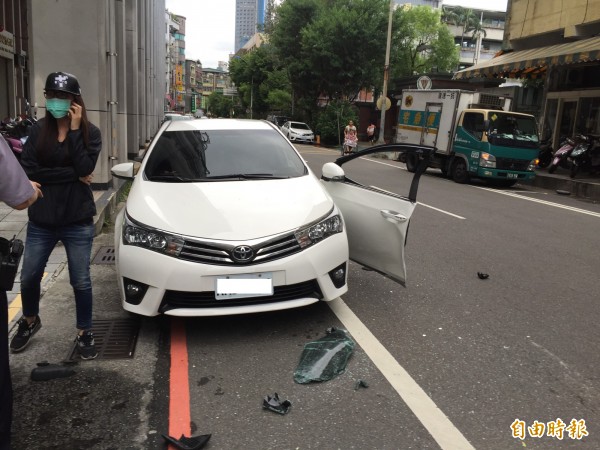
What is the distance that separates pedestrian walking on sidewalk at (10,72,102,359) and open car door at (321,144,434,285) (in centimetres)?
227

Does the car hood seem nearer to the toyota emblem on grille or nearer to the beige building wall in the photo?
the toyota emblem on grille

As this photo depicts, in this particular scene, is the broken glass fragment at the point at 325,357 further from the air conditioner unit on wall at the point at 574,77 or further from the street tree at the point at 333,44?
the street tree at the point at 333,44

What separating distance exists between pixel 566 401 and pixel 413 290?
2088 mm

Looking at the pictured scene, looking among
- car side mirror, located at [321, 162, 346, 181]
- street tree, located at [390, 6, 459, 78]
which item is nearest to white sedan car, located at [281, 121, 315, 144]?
street tree, located at [390, 6, 459, 78]

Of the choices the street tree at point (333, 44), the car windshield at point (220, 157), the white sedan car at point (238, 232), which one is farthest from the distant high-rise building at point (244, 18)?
the white sedan car at point (238, 232)

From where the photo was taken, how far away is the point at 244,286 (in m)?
3.64

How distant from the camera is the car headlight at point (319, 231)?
387 cm

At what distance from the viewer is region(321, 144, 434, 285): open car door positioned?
14.3 feet

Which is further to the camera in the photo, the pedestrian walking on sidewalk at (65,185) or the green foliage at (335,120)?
the green foliage at (335,120)

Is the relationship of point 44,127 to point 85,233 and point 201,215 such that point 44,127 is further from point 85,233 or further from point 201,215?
point 201,215

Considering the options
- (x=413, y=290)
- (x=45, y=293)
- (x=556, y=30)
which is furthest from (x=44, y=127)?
(x=556, y=30)

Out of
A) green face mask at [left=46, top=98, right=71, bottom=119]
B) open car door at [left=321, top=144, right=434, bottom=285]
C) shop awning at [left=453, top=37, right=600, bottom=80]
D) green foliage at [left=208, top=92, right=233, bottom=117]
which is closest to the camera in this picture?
green face mask at [left=46, top=98, right=71, bottom=119]

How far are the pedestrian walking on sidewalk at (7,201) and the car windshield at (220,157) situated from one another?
7.04ft

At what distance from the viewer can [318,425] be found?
2.88 meters
